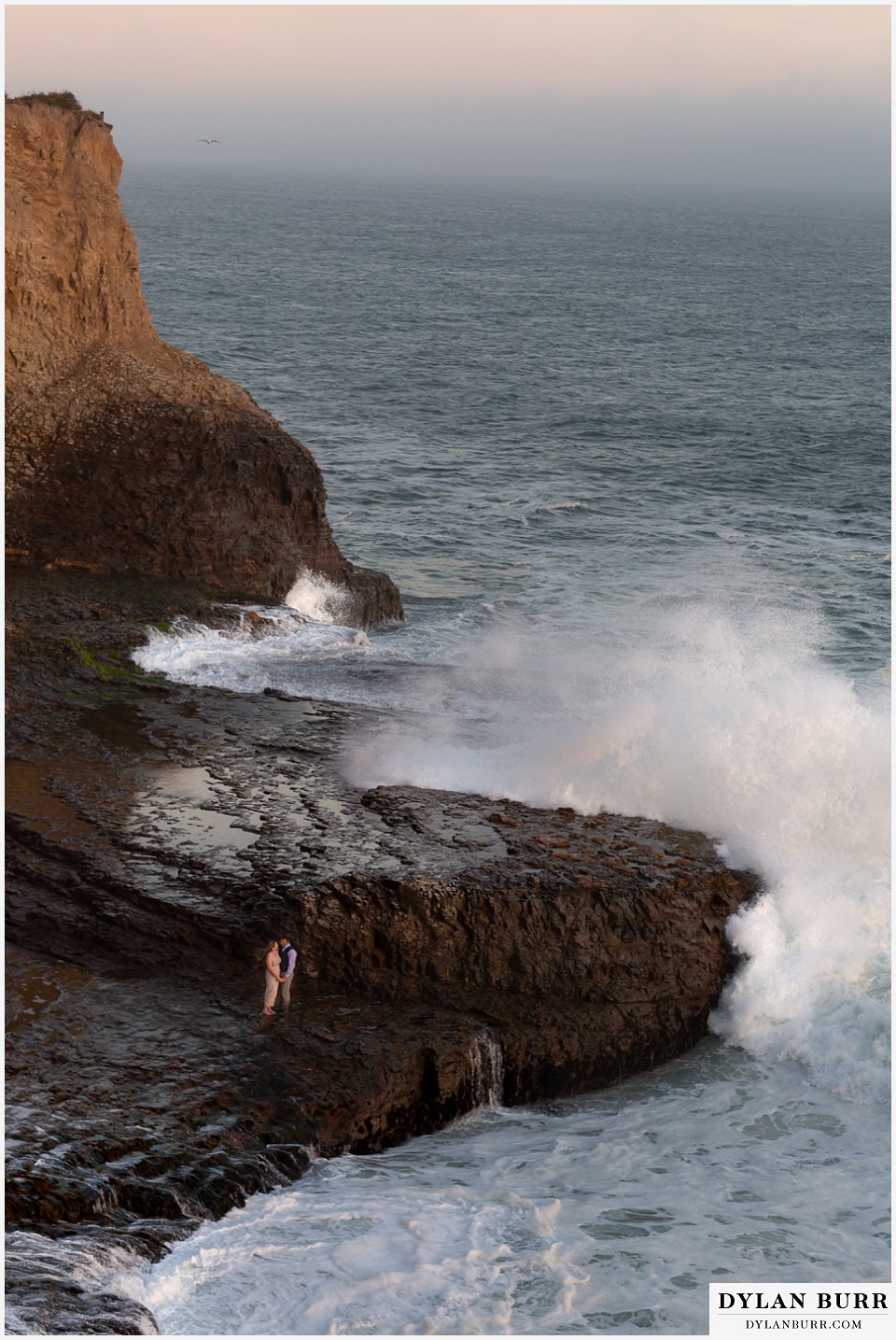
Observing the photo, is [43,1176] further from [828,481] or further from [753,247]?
[753,247]

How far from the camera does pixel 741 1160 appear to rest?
35.7 feet

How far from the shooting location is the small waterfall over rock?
11.3m

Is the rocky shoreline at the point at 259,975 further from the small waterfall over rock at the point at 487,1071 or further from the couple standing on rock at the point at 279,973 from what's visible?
the couple standing on rock at the point at 279,973

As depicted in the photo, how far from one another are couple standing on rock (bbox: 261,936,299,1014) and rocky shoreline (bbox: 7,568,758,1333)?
154 mm

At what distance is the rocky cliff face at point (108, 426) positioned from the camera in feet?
64.6

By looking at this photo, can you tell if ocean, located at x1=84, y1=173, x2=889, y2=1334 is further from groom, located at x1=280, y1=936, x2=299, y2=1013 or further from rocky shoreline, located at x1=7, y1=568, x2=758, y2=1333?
groom, located at x1=280, y1=936, x2=299, y2=1013

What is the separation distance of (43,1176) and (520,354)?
42.0 meters

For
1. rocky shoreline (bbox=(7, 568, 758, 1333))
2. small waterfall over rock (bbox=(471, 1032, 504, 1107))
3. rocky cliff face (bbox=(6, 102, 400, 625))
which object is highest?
rocky cliff face (bbox=(6, 102, 400, 625))

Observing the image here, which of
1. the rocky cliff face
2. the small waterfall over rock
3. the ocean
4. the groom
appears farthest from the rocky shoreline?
the rocky cliff face

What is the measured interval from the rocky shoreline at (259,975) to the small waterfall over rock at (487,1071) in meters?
0.02

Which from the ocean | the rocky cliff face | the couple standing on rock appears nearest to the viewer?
the ocean

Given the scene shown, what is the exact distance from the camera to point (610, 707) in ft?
57.7

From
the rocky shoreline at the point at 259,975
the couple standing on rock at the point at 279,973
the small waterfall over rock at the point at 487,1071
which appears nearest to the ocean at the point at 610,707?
the small waterfall over rock at the point at 487,1071

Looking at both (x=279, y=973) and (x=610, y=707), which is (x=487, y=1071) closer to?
(x=279, y=973)
